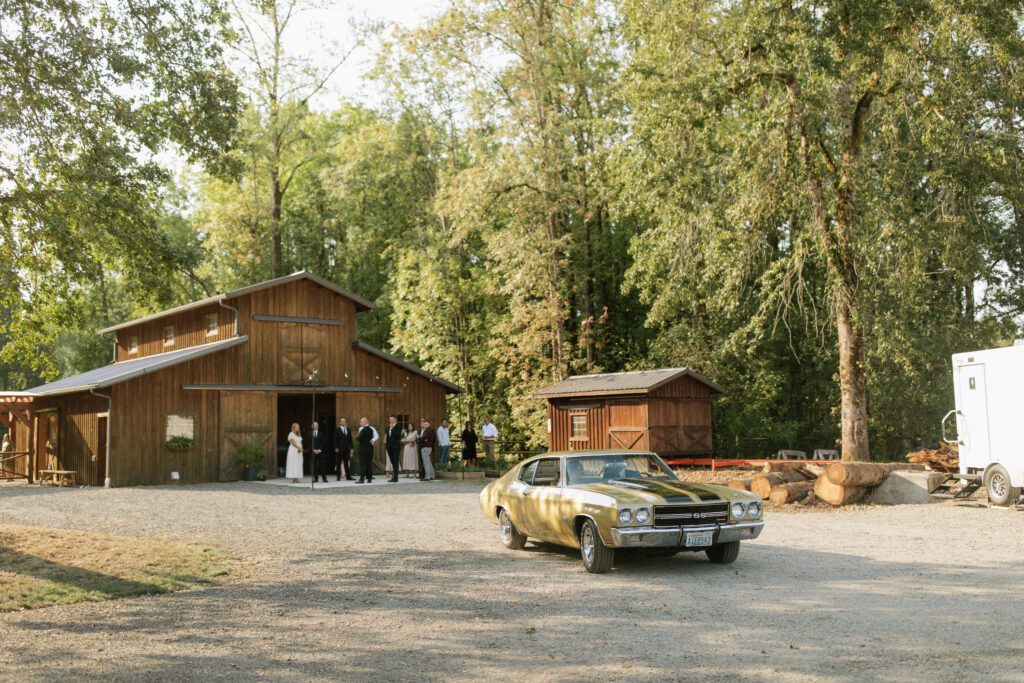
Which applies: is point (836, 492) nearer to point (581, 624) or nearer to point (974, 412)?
point (974, 412)

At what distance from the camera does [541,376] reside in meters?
37.7

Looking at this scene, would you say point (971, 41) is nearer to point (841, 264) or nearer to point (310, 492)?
point (841, 264)

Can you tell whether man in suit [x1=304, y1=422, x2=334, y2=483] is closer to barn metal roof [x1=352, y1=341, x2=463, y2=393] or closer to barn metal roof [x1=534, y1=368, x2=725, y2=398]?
barn metal roof [x1=352, y1=341, x2=463, y2=393]

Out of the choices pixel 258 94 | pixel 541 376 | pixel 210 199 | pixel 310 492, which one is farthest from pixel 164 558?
pixel 210 199

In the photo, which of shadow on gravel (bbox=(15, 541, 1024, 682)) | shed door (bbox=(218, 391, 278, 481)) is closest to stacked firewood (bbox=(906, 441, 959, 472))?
shadow on gravel (bbox=(15, 541, 1024, 682))

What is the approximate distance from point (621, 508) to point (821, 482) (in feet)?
32.6

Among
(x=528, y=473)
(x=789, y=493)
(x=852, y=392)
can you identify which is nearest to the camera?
(x=528, y=473)

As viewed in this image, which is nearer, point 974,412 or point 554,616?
point 554,616

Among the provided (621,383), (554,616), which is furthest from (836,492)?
(621,383)

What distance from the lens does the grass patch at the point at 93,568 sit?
996 cm

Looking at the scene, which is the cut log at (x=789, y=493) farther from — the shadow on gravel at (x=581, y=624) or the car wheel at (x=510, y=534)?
the car wheel at (x=510, y=534)

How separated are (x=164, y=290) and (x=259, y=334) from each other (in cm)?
1541

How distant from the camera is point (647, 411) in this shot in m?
29.5

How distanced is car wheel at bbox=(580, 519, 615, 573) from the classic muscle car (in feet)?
0.04
